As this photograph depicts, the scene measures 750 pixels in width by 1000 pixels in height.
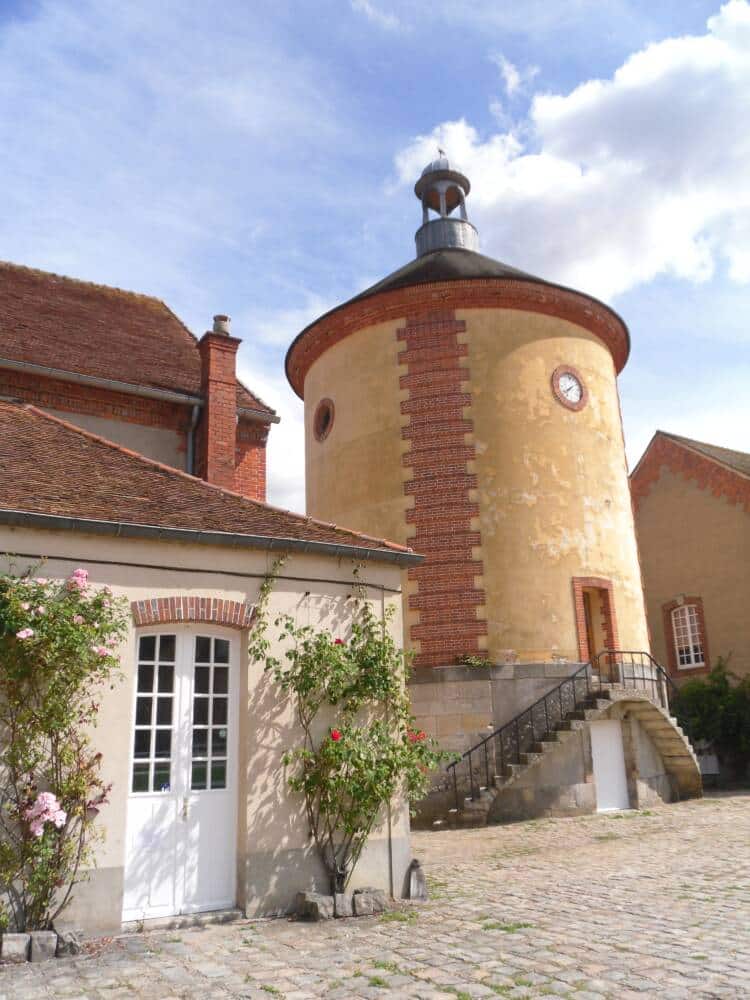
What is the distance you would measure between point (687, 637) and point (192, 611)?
18993mm

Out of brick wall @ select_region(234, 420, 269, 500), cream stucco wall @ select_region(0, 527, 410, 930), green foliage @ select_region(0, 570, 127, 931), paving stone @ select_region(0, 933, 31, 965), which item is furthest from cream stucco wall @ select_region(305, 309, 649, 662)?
paving stone @ select_region(0, 933, 31, 965)

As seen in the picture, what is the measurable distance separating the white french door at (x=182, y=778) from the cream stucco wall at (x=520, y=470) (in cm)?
866

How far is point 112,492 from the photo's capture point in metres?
8.35

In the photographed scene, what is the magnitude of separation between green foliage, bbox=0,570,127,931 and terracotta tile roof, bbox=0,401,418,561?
2.92 feet

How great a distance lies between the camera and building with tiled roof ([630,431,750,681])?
2217cm

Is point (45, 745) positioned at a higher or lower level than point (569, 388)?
lower

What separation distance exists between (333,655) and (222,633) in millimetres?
1096

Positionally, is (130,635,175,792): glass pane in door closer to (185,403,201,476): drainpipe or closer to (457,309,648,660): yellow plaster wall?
(185,403,201,476): drainpipe

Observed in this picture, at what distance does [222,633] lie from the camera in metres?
8.20

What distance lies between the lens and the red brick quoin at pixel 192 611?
25.3 ft

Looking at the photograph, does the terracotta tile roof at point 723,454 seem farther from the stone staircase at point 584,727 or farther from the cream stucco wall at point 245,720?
the cream stucco wall at point 245,720

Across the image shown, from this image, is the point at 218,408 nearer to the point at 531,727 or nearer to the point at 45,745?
the point at 45,745

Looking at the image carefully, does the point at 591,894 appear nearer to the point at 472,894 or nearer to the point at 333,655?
the point at 472,894

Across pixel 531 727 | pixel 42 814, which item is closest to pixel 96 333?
pixel 42 814
